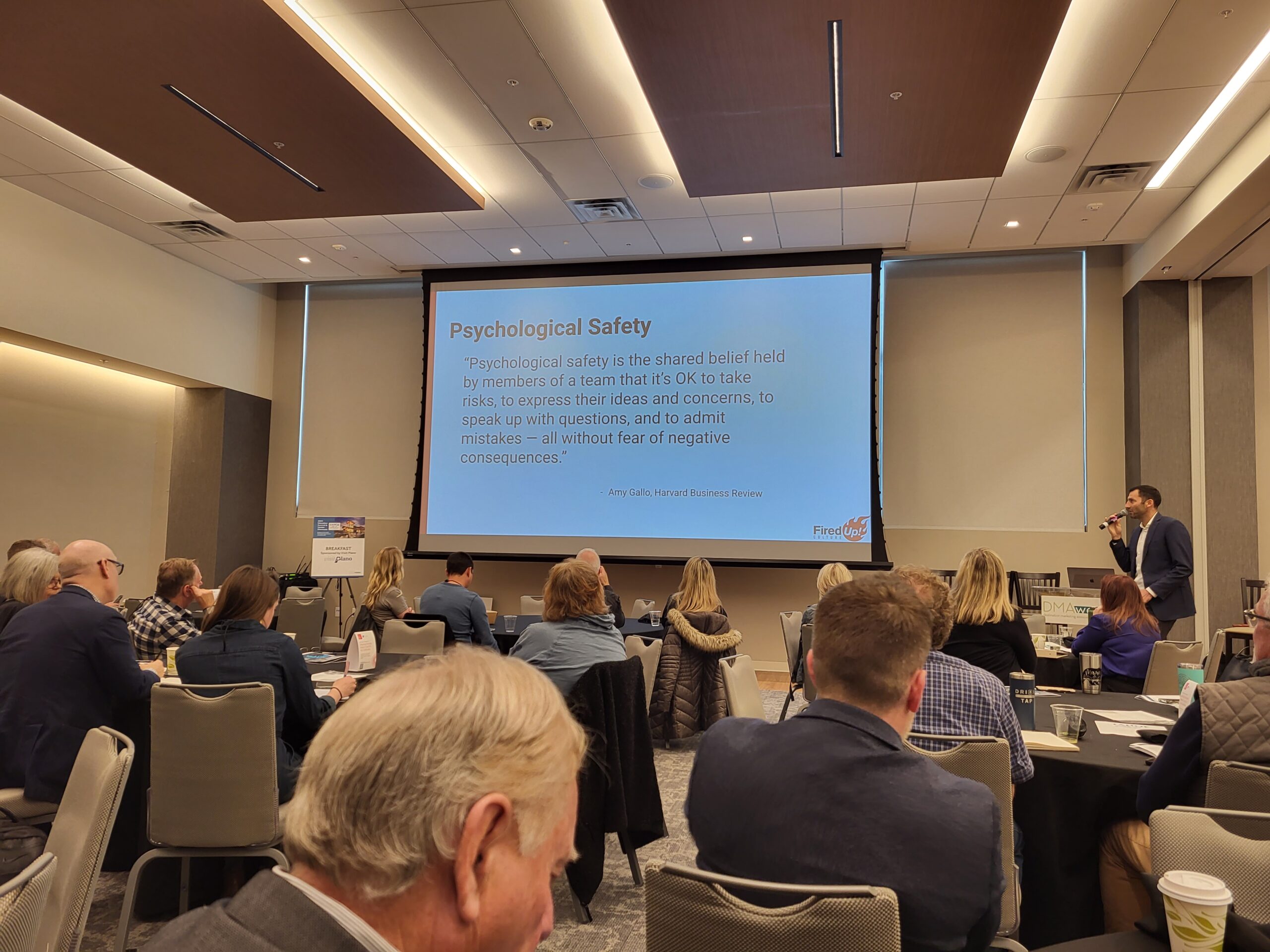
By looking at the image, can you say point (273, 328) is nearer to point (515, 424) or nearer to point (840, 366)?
point (515, 424)

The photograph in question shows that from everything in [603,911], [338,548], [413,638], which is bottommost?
[603,911]

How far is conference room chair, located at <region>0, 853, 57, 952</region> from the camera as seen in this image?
1.28m

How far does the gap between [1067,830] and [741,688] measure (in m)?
1.09

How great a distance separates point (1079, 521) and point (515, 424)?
5704 millimetres

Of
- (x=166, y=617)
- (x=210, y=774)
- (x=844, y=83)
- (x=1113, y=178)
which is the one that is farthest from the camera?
(x=1113, y=178)

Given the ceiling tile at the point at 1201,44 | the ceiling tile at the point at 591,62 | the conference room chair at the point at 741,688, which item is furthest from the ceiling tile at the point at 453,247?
the conference room chair at the point at 741,688

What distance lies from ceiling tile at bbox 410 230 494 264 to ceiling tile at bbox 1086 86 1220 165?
17.5 feet

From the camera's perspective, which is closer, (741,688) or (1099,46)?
(741,688)

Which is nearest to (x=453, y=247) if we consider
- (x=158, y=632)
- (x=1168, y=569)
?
(x=158, y=632)

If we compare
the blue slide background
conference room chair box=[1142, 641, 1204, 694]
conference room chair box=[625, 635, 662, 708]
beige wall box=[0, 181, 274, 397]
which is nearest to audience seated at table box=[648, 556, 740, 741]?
conference room chair box=[625, 635, 662, 708]

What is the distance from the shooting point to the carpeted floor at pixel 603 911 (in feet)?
9.28

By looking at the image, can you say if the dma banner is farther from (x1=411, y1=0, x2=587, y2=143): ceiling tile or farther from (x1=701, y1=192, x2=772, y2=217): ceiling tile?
(x1=701, y1=192, x2=772, y2=217): ceiling tile

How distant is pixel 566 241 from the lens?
8180 millimetres

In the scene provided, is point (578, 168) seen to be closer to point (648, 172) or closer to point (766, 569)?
point (648, 172)
